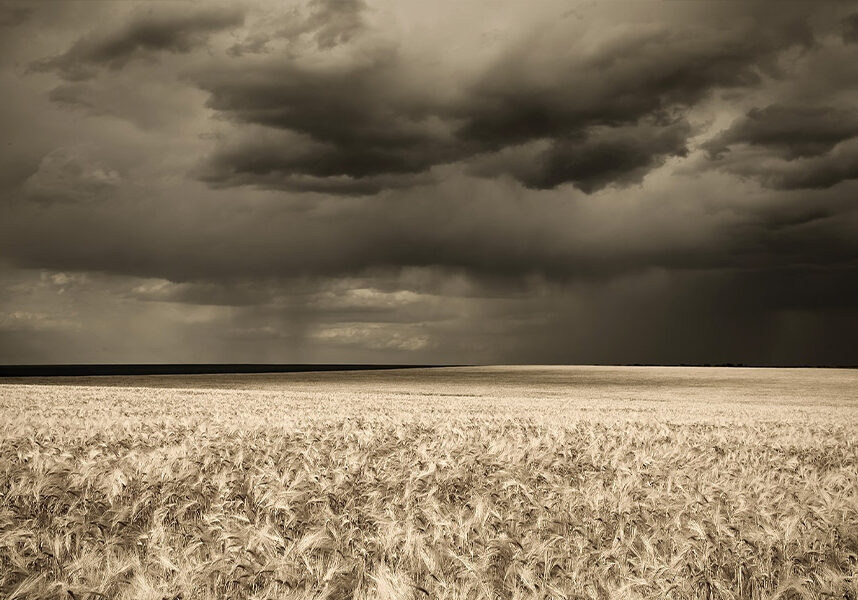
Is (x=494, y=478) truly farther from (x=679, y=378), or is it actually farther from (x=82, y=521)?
(x=679, y=378)

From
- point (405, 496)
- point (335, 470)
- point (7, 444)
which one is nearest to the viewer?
point (405, 496)

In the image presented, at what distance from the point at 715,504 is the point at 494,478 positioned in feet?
7.15

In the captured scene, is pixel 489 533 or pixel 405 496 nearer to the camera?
pixel 489 533

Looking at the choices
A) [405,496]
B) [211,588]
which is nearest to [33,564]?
[211,588]

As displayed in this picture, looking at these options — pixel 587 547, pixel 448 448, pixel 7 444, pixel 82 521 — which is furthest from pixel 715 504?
pixel 7 444

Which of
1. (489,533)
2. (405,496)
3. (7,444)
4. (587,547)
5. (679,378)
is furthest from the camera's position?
(679,378)

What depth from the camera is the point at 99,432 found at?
9906 millimetres

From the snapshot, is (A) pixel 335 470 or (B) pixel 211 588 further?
(A) pixel 335 470

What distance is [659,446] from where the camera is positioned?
10.3 meters

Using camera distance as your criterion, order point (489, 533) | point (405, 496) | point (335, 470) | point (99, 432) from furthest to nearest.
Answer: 1. point (99, 432)
2. point (335, 470)
3. point (405, 496)
4. point (489, 533)

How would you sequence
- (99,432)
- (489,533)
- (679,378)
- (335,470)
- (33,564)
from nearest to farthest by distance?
(33,564) → (489,533) → (335,470) → (99,432) → (679,378)

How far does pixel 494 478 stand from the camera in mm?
6977

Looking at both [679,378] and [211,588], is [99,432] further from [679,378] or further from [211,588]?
[679,378]

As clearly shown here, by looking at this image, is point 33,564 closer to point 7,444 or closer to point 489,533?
point 489,533
